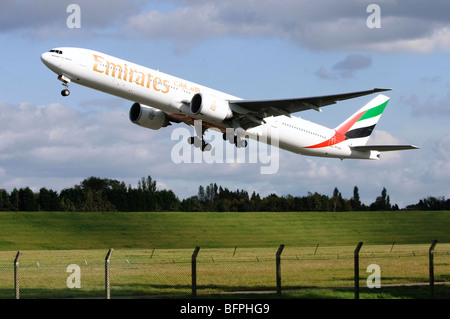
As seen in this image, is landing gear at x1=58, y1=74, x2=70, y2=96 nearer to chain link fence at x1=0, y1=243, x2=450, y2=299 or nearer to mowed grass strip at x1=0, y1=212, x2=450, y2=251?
chain link fence at x1=0, y1=243, x2=450, y2=299

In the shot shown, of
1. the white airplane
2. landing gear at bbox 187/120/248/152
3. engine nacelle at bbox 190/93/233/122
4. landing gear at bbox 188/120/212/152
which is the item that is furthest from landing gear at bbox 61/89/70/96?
landing gear at bbox 188/120/212/152

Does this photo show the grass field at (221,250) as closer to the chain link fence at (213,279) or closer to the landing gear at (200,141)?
the chain link fence at (213,279)

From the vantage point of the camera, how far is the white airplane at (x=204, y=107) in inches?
1531

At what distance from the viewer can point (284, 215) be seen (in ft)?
280

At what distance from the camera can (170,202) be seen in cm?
10638

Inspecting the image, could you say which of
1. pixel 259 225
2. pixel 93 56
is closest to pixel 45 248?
pixel 259 225

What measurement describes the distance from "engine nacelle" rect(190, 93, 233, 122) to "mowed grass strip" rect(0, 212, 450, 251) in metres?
24.9

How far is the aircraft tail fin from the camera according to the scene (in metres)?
54.0

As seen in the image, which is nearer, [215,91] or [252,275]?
[252,275]

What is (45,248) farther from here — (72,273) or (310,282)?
(310,282)

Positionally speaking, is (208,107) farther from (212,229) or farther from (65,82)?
(212,229)

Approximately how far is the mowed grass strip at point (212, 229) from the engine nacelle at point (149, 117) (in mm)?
19908
